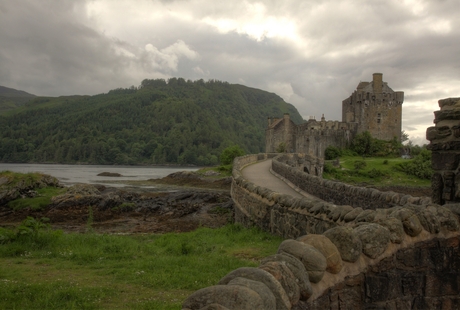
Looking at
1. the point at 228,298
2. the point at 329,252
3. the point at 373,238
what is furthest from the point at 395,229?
the point at 228,298

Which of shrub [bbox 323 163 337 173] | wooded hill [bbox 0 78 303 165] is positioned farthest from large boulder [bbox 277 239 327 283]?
wooded hill [bbox 0 78 303 165]

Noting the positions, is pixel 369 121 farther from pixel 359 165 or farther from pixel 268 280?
pixel 268 280

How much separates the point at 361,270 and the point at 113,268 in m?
5.39

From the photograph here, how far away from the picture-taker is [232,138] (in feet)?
510

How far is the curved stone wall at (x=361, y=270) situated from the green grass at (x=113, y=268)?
108 inches

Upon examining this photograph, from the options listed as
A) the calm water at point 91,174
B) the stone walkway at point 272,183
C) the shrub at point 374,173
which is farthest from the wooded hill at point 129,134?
the stone walkway at point 272,183

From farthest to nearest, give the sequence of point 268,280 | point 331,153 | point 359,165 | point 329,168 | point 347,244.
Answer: point 331,153
point 359,165
point 329,168
point 347,244
point 268,280

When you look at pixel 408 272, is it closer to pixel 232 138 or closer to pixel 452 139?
pixel 452 139

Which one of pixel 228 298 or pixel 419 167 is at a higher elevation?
pixel 419 167

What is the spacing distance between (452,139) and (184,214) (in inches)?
711

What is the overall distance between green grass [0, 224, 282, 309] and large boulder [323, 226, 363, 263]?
2.79 m

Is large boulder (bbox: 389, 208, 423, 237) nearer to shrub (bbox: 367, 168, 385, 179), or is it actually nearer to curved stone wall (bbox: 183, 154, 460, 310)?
curved stone wall (bbox: 183, 154, 460, 310)

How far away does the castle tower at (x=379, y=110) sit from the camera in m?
58.8

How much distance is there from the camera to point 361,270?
12.6 feet
